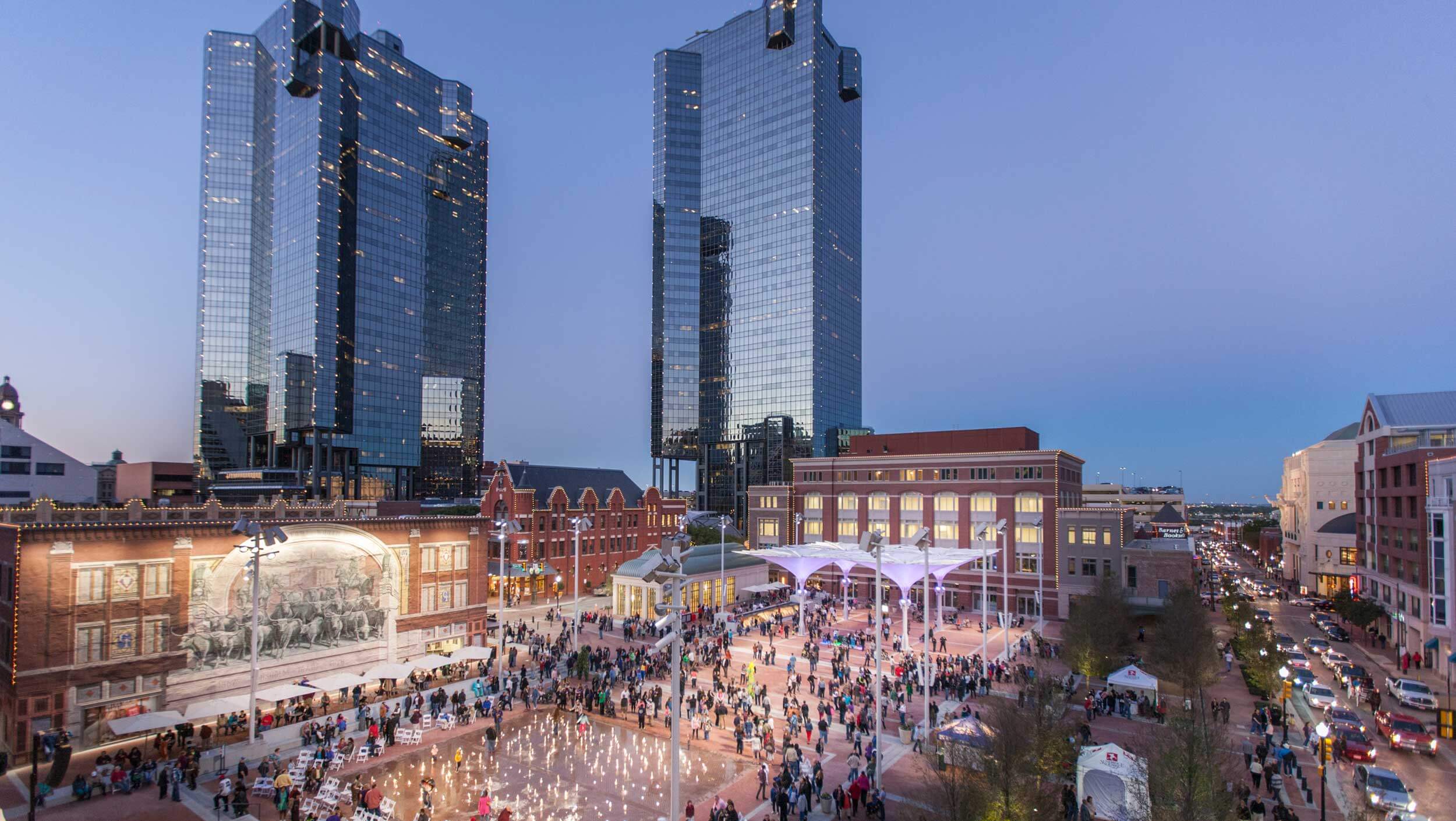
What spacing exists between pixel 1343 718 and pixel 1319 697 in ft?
16.9

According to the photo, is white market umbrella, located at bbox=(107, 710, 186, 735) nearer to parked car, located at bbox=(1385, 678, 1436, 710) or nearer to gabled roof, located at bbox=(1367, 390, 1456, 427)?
parked car, located at bbox=(1385, 678, 1436, 710)

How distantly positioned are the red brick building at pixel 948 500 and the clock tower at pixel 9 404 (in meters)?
85.3

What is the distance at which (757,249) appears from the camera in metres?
148

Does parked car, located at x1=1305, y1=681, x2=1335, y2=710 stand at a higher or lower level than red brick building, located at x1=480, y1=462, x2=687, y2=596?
lower

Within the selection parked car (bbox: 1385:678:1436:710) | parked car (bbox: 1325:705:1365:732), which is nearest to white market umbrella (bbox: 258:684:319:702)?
parked car (bbox: 1325:705:1365:732)

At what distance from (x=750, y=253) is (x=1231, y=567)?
338 ft

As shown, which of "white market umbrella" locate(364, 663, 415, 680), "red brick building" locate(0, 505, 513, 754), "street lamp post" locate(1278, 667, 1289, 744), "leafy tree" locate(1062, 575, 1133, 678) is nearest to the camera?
"red brick building" locate(0, 505, 513, 754)

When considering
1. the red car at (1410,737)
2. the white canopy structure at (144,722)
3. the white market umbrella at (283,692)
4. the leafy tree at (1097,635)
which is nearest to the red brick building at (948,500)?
the leafy tree at (1097,635)

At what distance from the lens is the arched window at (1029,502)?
71688 mm

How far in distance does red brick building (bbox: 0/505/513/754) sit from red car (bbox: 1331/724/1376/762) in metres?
46.8

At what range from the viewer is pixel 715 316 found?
152500 mm

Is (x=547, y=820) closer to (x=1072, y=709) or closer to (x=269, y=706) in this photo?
(x=269, y=706)

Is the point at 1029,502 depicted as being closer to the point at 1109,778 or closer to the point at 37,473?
the point at 1109,778

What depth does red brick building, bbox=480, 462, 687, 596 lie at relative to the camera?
74.3 metres
